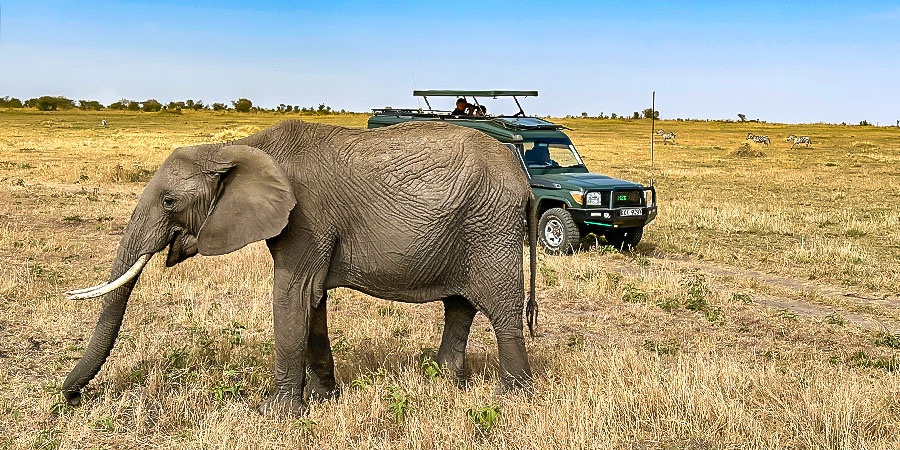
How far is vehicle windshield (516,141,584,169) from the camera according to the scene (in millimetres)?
14398

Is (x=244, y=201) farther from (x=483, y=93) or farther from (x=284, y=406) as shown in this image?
(x=483, y=93)

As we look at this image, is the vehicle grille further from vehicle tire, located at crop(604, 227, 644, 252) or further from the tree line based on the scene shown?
the tree line

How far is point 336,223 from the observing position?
19.5 feet

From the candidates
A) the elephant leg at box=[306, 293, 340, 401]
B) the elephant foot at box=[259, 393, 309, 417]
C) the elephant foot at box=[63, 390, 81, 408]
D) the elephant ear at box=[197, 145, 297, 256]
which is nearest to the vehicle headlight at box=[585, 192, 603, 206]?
the elephant leg at box=[306, 293, 340, 401]

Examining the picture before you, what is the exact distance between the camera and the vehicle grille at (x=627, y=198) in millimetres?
13359

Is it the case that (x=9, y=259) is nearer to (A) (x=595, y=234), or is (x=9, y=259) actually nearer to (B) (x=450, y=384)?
(B) (x=450, y=384)

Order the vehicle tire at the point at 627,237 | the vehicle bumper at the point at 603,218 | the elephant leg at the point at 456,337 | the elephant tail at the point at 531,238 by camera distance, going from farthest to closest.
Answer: the vehicle tire at the point at 627,237 < the vehicle bumper at the point at 603,218 < the elephant leg at the point at 456,337 < the elephant tail at the point at 531,238

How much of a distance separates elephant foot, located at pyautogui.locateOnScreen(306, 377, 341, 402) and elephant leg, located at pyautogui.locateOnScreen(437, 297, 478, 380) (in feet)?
2.91

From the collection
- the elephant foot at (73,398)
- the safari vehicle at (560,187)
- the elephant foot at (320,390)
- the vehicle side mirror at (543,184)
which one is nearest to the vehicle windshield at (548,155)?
the safari vehicle at (560,187)

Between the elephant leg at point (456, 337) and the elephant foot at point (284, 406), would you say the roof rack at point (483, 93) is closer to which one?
the elephant leg at point (456, 337)

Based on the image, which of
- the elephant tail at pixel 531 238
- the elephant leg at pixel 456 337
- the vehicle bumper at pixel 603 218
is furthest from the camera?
the vehicle bumper at pixel 603 218

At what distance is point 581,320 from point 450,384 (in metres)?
3.05

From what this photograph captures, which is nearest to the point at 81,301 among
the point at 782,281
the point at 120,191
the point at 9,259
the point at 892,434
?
the point at 9,259

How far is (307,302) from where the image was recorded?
589 centimetres
